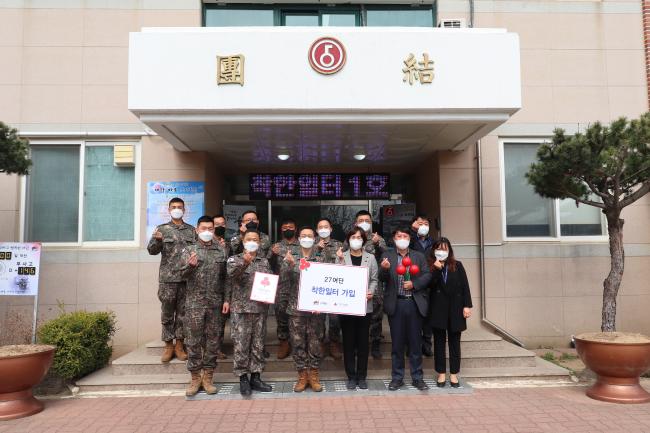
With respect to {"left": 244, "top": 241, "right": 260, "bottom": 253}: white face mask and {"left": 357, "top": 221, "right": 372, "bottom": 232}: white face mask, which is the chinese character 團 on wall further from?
{"left": 357, "top": 221, "right": 372, "bottom": 232}: white face mask

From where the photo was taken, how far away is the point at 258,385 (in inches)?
221

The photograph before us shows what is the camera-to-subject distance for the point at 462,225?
27.2 ft

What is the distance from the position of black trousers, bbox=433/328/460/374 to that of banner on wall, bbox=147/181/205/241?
4530mm

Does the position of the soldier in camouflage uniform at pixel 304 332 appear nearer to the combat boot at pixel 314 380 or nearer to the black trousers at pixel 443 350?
the combat boot at pixel 314 380

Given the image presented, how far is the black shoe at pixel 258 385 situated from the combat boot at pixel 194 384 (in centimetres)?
64

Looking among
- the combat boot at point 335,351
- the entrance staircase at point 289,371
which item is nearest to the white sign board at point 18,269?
the entrance staircase at point 289,371

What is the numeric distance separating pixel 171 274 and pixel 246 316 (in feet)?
4.35

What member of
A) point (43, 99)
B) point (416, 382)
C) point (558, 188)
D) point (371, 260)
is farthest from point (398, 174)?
point (43, 99)

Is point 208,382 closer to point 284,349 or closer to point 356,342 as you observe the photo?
point 284,349

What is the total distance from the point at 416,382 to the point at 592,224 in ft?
17.1

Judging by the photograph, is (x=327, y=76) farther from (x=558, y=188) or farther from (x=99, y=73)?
(x=99, y=73)

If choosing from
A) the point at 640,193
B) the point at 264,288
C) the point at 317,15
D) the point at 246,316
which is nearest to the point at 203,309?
the point at 246,316

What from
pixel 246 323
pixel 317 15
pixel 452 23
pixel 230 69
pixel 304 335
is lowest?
pixel 304 335

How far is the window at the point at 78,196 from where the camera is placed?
810cm
